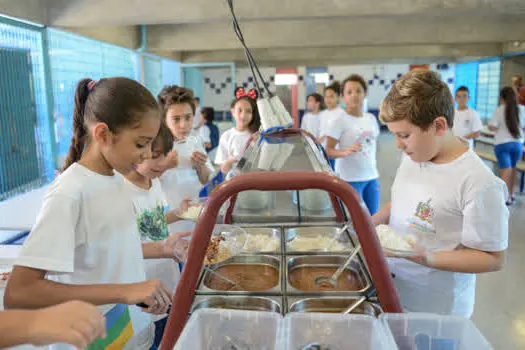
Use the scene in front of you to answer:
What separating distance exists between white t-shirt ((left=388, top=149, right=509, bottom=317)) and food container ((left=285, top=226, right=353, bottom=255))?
22 centimetres

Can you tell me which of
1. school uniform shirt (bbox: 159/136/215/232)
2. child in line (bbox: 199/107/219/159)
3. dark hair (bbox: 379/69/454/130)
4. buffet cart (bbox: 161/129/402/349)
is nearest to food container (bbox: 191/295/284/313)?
buffet cart (bbox: 161/129/402/349)

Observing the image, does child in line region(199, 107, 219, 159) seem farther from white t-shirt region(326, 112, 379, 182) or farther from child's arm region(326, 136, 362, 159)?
child's arm region(326, 136, 362, 159)

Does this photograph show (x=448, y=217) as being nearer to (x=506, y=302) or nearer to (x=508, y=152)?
(x=506, y=302)

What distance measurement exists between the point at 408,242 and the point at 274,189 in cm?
68

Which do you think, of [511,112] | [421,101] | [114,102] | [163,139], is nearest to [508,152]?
[511,112]

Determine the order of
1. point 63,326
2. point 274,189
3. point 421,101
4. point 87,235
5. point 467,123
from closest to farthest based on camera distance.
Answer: point 63,326
point 274,189
point 87,235
point 421,101
point 467,123

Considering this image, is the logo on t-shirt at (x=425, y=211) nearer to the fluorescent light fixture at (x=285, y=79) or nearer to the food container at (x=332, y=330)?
the food container at (x=332, y=330)

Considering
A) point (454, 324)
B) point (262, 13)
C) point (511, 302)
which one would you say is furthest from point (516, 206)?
point (454, 324)

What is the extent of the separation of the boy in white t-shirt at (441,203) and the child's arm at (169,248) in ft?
2.54

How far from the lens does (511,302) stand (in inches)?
124

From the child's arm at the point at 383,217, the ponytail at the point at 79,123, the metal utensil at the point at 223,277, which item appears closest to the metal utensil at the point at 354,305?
the metal utensil at the point at 223,277

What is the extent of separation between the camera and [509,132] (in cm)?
574

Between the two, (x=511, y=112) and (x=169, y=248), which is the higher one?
(x=511, y=112)

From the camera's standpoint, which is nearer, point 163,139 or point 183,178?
point 163,139
